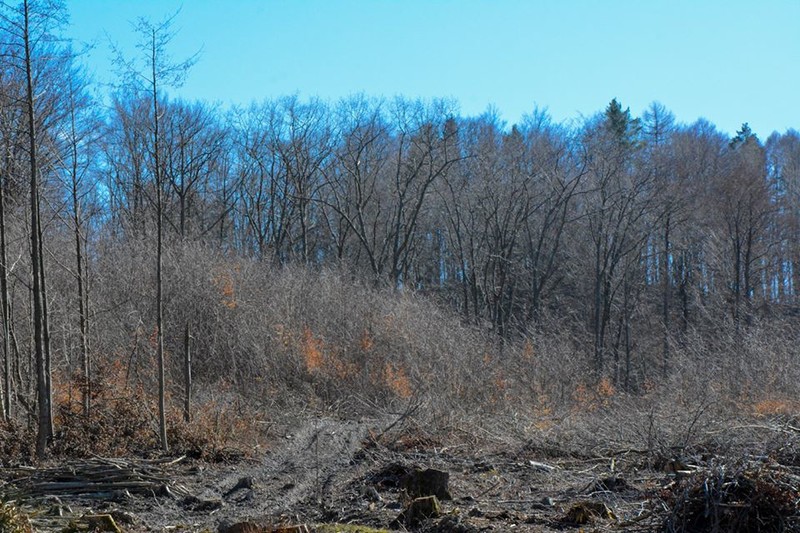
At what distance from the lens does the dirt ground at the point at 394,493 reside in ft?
22.9

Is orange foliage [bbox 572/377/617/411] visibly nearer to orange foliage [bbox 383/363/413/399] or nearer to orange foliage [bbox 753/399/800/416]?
orange foliage [bbox 753/399/800/416]

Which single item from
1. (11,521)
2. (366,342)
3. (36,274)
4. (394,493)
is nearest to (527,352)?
(366,342)

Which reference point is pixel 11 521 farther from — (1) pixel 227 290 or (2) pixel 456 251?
(2) pixel 456 251

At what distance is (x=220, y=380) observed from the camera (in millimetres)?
20047

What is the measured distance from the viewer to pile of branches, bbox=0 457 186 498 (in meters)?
9.15

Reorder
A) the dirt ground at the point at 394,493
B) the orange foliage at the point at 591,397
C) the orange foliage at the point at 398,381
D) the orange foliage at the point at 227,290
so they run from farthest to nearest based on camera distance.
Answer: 1. the orange foliage at the point at 227,290
2. the orange foliage at the point at 398,381
3. the orange foliage at the point at 591,397
4. the dirt ground at the point at 394,493

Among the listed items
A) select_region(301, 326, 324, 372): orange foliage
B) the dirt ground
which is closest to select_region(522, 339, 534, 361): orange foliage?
select_region(301, 326, 324, 372): orange foliage

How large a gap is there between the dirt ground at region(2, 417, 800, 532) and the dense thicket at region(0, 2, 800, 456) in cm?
909

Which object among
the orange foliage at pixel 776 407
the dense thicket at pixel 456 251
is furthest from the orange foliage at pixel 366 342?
the orange foliage at pixel 776 407

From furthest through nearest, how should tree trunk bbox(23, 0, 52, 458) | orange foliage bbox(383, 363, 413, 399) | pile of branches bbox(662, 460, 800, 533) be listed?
orange foliage bbox(383, 363, 413, 399) < tree trunk bbox(23, 0, 52, 458) < pile of branches bbox(662, 460, 800, 533)

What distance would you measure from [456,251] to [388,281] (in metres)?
10.2

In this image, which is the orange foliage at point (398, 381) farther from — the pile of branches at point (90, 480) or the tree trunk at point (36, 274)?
the pile of branches at point (90, 480)

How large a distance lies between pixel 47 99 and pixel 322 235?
3209cm

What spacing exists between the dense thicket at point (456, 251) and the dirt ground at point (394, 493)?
9.09m
